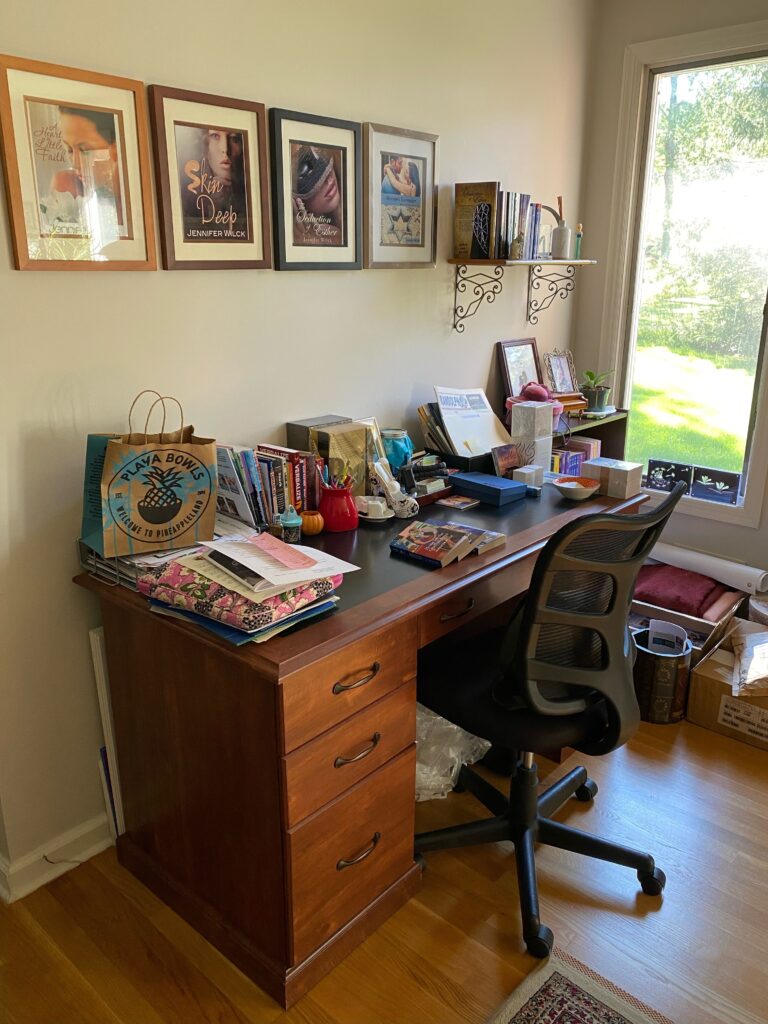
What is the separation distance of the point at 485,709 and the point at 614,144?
241 centimetres

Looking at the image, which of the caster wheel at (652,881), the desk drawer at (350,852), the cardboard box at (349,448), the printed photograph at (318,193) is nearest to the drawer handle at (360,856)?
the desk drawer at (350,852)

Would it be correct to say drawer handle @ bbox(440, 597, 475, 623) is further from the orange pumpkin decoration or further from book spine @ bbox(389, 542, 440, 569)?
the orange pumpkin decoration

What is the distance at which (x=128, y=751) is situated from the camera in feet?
6.08

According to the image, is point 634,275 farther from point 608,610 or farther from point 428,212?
point 608,610

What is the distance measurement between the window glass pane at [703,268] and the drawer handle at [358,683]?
2.11 metres

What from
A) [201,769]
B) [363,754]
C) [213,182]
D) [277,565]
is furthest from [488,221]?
[201,769]

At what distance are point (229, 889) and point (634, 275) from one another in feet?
8.88

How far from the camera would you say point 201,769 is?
5.35 feet

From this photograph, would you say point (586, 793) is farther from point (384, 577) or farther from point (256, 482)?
point (256, 482)

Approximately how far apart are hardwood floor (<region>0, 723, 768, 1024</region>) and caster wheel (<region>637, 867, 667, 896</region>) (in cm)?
2

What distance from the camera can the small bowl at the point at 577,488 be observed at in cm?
228

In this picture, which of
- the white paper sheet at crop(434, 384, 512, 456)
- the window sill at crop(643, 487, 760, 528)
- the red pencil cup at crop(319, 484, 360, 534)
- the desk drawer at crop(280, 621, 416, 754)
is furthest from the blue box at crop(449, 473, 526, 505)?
the window sill at crop(643, 487, 760, 528)

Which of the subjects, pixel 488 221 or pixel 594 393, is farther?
pixel 594 393

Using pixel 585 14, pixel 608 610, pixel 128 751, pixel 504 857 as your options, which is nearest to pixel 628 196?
pixel 585 14
